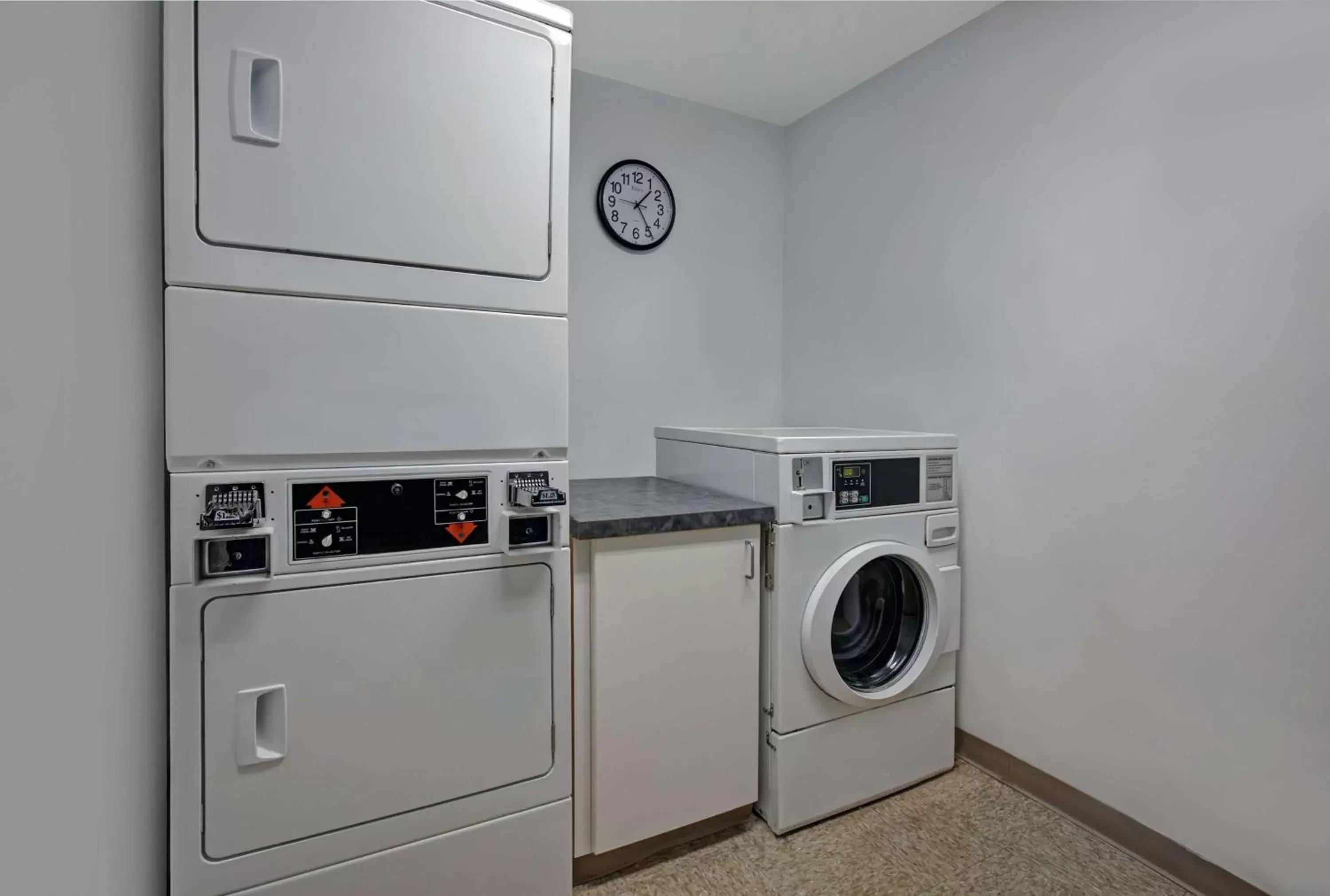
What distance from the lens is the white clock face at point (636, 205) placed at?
2.61 metres

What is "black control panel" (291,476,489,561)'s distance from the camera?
48.9 inches

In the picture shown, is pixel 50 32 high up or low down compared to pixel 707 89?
down

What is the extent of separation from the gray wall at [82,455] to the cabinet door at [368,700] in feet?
0.40

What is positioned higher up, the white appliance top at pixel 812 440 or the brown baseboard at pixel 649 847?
the white appliance top at pixel 812 440

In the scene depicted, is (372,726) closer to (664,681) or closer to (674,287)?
(664,681)

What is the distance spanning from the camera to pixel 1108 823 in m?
1.84

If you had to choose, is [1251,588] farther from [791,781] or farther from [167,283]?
[167,283]

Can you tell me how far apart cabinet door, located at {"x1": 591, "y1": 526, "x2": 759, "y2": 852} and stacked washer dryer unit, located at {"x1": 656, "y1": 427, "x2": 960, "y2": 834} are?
9cm

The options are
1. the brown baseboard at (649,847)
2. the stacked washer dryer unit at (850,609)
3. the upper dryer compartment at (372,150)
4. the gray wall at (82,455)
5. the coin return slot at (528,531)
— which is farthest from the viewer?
the stacked washer dryer unit at (850,609)

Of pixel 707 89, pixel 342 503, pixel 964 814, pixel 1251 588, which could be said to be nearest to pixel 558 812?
pixel 342 503

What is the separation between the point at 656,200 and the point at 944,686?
223 cm

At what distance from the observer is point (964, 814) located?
1958 millimetres

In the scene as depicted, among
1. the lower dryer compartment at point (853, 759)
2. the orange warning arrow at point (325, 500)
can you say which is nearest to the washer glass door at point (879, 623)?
the lower dryer compartment at point (853, 759)

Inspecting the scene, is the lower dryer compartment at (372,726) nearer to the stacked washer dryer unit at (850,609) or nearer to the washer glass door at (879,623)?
the stacked washer dryer unit at (850,609)
